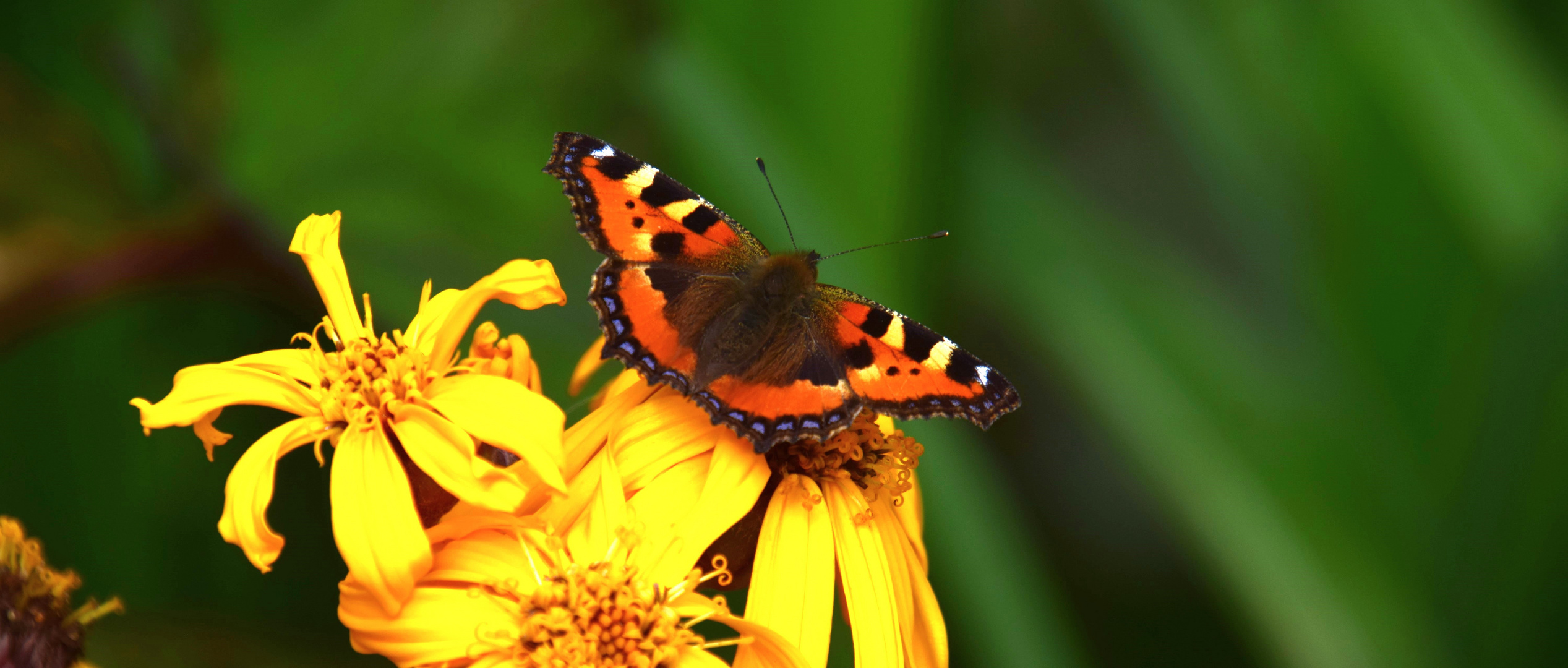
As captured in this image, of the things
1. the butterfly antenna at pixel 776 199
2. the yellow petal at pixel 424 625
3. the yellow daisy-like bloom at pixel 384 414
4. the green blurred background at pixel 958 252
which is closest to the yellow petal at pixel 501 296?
the yellow daisy-like bloom at pixel 384 414

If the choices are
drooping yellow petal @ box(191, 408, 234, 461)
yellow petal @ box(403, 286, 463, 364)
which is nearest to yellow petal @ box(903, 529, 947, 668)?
yellow petal @ box(403, 286, 463, 364)

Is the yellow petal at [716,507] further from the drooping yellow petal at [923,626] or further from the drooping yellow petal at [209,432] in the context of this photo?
the drooping yellow petal at [209,432]

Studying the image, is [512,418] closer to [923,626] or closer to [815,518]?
[815,518]

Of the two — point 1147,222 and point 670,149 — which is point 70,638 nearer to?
point 670,149

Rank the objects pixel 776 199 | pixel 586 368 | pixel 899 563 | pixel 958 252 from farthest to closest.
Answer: pixel 958 252 < pixel 776 199 < pixel 586 368 < pixel 899 563

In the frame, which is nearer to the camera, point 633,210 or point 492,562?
point 492,562

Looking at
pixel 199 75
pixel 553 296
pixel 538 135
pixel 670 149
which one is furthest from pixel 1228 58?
pixel 199 75

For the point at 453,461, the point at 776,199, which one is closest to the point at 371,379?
the point at 453,461
